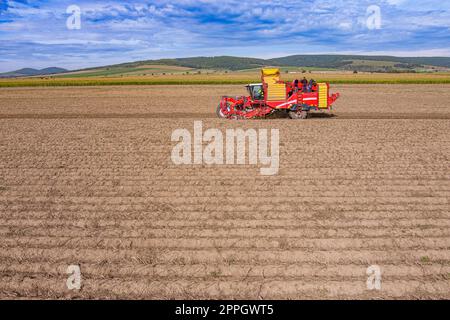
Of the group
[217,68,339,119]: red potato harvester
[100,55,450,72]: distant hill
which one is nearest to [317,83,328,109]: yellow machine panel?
[217,68,339,119]: red potato harvester

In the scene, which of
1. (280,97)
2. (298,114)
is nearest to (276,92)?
(280,97)

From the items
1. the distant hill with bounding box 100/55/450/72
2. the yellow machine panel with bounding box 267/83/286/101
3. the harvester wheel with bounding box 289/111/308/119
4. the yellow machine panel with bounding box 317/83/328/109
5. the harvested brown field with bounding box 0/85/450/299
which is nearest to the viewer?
the harvested brown field with bounding box 0/85/450/299

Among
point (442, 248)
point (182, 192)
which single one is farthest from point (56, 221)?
point (442, 248)

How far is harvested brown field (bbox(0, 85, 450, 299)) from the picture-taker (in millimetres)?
4594

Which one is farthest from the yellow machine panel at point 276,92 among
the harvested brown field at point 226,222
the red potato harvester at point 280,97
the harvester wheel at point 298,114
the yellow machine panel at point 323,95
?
the harvested brown field at point 226,222

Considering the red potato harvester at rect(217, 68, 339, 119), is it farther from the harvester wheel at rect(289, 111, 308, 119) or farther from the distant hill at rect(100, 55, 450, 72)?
the distant hill at rect(100, 55, 450, 72)

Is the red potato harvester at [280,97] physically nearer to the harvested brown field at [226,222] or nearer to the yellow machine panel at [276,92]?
the yellow machine panel at [276,92]

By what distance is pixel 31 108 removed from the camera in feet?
77.7

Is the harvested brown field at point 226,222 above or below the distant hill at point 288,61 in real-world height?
below

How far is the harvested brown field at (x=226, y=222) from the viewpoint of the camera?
15.1ft

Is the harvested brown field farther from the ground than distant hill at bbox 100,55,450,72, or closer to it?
closer to it

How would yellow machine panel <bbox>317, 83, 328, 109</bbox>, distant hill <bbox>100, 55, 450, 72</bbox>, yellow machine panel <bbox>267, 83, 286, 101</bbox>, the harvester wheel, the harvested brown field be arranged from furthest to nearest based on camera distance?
distant hill <bbox>100, 55, 450, 72</bbox> → the harvester wheel → yellow machine panel <bbox>317, 83, 328, 109</bbox> → yellow machine panel <bbox>267, 83, 286, 101</bbox> → the harvested brown field

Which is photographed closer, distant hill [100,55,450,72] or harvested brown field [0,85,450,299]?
harvested brown field [0,85,450,299]
